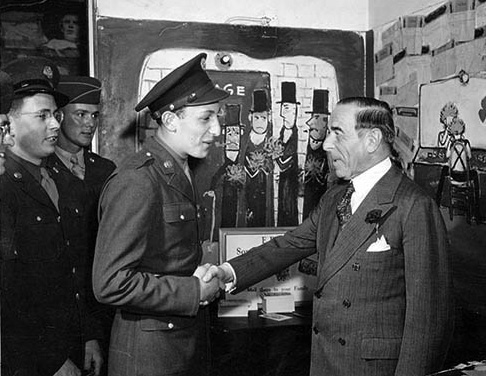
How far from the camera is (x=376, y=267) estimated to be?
215 cm

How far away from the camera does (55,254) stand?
258cm

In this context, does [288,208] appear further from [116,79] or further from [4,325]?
[4,325]

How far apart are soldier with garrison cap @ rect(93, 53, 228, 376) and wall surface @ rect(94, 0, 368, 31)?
1.04 meters

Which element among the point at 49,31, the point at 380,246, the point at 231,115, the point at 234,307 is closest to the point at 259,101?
the point at 231,115

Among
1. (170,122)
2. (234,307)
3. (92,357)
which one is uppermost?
(170,122)

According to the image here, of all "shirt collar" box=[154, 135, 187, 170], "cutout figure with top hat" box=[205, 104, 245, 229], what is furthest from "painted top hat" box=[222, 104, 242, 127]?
"shirt collar" box=[154, 135, 187, 170]

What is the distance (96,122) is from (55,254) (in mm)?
775

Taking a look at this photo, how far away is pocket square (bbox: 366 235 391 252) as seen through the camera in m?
2.16

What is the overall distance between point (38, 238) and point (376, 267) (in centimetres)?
131

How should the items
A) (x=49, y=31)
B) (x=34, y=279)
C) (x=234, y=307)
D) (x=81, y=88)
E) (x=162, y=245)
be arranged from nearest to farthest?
(x=162, y=245), (x=34, y=279), (x=81, y=88), (x=234, y=307), (x=49, y=31)

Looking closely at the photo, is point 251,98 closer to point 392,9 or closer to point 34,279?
point 392,9

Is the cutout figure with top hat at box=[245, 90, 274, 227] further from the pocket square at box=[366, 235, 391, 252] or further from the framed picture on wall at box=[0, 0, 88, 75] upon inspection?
the framed picture on wall at box=[0, 0, 88, 75]

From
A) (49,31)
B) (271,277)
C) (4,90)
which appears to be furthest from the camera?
(49,31)

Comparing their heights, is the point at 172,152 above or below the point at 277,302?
above
